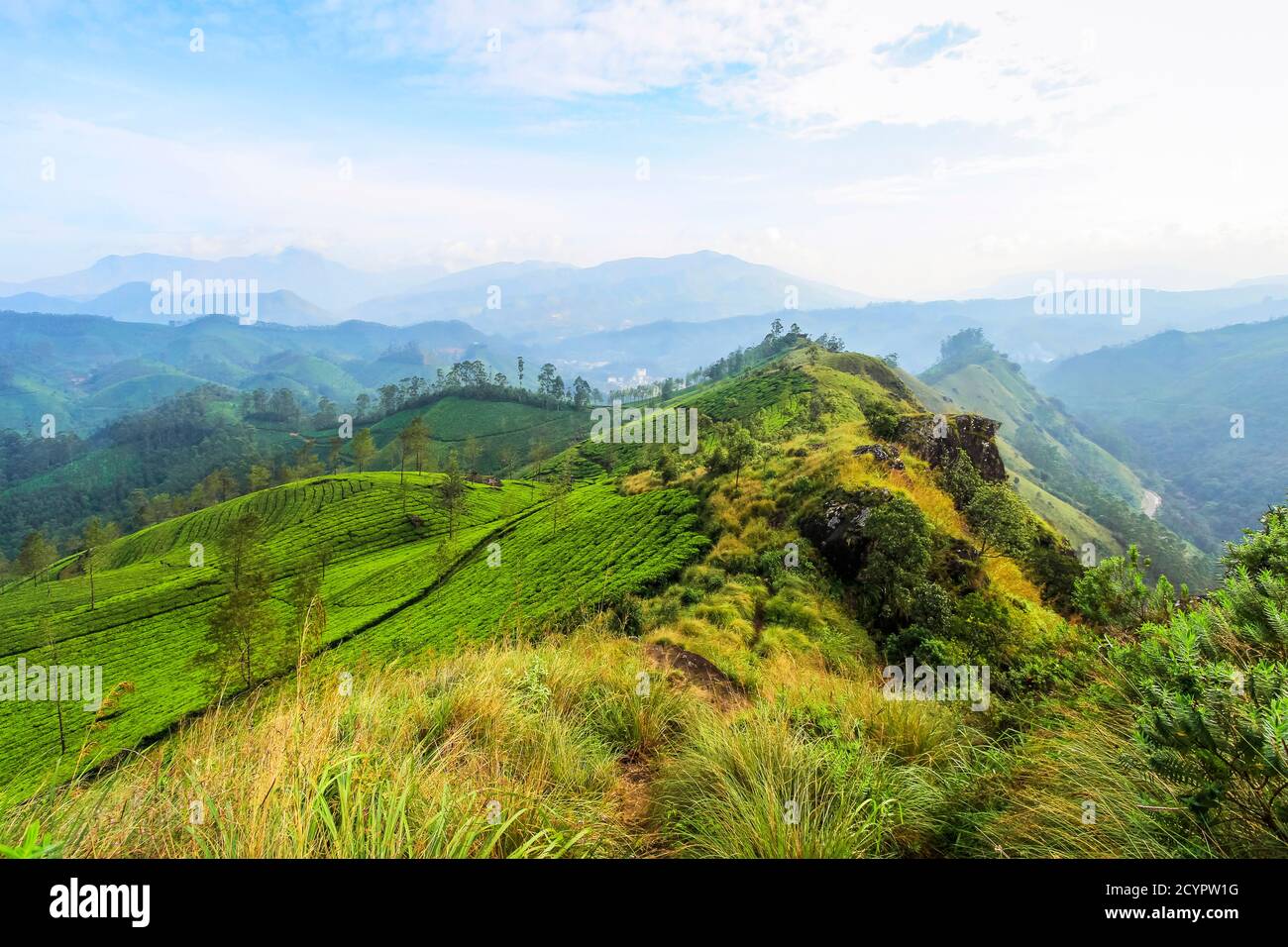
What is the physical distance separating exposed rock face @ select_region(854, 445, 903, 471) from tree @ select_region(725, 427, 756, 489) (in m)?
8.01

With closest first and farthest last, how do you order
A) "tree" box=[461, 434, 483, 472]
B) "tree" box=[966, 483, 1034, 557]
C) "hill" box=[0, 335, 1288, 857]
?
"hill" box=[0, 335, 1288, 857], "tree" box=[966, 483, 1034, 557], "tree" box=[461, 434, 483, 472]

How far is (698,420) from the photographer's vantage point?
83.9 m

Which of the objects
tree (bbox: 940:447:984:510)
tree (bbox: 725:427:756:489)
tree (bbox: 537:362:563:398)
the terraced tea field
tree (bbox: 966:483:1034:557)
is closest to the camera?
tree (bbox: 966:483:1034:557)

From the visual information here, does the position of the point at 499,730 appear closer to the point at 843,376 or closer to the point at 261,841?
the point at 261,841

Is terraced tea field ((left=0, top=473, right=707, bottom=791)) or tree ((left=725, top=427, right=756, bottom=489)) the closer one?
terraced tea field ((left=0, top=473, right=707, bottom=791))

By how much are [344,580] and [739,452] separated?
41.3 metres

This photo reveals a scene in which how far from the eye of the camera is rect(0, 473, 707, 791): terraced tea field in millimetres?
29094

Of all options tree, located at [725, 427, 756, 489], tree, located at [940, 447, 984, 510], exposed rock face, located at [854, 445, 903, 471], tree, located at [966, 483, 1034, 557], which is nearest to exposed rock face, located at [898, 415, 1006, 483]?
tree, located at [940, 447, 984, 510]

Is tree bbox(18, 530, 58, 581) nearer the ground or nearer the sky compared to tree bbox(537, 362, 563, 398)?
nearer the ground

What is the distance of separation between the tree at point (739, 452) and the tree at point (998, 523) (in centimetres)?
1328

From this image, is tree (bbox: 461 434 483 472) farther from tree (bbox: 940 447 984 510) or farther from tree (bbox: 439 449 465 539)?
tree (bbox: 940 447 984 510)

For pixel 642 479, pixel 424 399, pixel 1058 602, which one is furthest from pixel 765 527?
pixel 424 399

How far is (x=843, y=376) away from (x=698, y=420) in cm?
2639

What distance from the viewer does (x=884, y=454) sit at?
2236 centimetres
